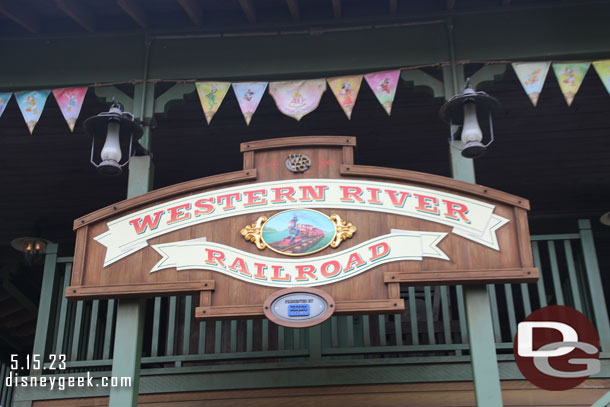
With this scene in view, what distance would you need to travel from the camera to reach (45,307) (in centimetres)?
707

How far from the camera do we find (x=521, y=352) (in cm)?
664

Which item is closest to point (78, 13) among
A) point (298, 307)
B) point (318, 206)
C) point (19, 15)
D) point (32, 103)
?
point (19, 15)

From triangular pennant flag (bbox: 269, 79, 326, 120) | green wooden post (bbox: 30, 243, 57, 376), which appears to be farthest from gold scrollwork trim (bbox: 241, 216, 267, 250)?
green wooden post (bbox: 30, 243, 57, 376)

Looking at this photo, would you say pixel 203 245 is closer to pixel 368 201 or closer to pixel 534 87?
pixel 368 201

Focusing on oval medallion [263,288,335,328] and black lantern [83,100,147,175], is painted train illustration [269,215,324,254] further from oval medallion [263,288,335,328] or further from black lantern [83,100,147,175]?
black lantern [83,100,147,175]

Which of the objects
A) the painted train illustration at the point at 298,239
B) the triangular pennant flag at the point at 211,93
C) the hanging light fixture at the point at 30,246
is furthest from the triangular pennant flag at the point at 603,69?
the hanging light fixture at the point at 30,246

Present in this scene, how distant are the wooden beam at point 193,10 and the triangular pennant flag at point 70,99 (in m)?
1.23

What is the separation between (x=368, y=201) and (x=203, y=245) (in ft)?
4.33

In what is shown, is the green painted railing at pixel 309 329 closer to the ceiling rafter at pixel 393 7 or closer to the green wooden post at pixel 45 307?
the green wooden post at pixel 45 307

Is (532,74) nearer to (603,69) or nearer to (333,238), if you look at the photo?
(603,69)

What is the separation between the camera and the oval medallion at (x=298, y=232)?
5289 millimetres

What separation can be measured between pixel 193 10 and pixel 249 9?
0.53 metres

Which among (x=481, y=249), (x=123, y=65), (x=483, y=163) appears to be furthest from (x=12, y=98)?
(x=483, y=163)

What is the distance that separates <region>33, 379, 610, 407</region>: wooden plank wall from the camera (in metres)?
6.28
